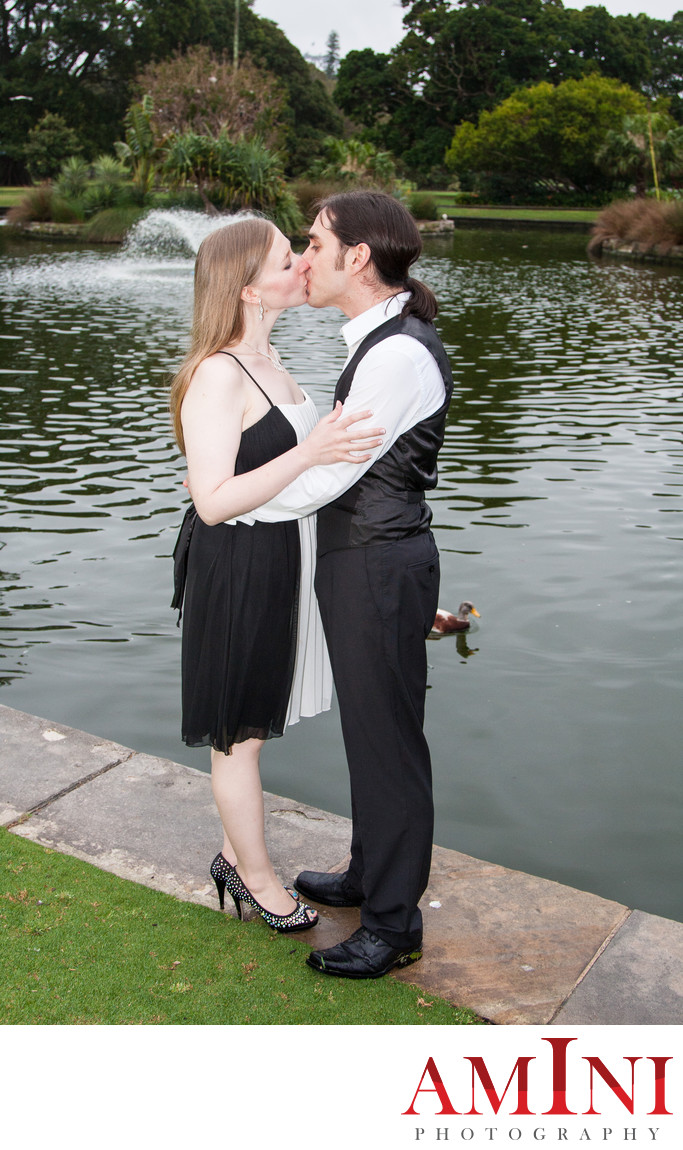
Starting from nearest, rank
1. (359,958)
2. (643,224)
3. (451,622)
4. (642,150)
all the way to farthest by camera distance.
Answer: (359,958) < (451,622) < (643,224) < (642,150)

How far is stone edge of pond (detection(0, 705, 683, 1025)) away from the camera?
8.59 feet

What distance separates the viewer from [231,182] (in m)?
29.5

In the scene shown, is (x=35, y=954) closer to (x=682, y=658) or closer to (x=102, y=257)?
(x=682, y=658)

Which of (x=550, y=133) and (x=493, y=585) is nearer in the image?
(x=493, y=585)

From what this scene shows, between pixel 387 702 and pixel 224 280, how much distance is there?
1.11 meters

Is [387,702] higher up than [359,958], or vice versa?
[387,702]

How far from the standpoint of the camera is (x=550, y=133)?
165 feet

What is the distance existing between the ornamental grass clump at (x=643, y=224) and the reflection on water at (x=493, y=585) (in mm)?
13815

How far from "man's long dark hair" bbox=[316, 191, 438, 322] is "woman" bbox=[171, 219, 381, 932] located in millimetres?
174

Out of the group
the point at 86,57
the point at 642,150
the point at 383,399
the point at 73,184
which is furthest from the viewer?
the point at 86,57

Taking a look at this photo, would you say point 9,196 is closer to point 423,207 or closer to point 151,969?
point 423,207

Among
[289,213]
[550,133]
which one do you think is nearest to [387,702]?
[289,213]

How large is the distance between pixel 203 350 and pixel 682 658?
12.3 feet

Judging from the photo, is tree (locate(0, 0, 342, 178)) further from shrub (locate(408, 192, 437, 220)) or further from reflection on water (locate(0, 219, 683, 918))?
reflection on water (locate(0, 219, 683, 918))
